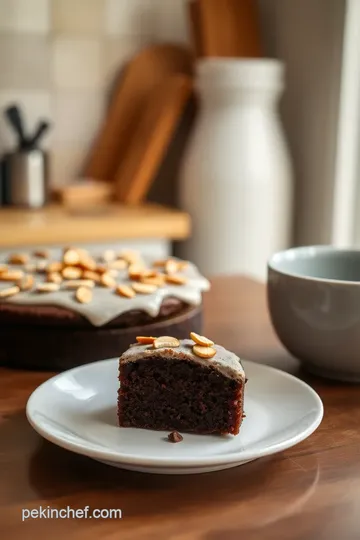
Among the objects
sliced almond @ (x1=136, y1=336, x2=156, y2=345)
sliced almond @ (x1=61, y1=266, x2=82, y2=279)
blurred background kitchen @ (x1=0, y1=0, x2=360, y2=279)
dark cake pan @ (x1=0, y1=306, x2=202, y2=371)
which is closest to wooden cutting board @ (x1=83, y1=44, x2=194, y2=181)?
blurred background kitchen @ (x1=0, y1=0, x2=360, y2=279)

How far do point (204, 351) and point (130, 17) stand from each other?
1.66 metres

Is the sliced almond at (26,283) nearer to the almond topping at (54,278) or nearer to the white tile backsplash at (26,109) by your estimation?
the almond topping at (54,278)

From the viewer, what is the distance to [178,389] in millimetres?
621

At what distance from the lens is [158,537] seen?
1.59 feet

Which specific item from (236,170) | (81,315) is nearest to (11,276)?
(81,315)

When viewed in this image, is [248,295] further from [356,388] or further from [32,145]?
[32,145]

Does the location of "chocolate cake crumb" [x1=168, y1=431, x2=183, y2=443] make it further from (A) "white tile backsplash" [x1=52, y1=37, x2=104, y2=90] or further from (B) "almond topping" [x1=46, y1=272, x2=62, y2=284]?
(A) "white tile backsplash" [x1=52, y1=37, x2=104, y2=90]

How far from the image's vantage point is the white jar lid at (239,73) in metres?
1.81

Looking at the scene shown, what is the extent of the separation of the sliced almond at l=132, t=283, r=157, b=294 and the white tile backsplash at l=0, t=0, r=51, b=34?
1.39 metres

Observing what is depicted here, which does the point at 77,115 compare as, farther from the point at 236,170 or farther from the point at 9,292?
the point at 9,292

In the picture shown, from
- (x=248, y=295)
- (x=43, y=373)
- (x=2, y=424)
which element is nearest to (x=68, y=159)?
(x=248, y=295)

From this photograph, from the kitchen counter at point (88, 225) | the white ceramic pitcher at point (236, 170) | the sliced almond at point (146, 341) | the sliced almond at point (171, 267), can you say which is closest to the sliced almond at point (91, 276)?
the sliced almond at point (171, 267)

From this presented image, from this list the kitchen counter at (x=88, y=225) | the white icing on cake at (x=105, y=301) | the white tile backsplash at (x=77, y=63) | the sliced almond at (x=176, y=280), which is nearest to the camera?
the white icing on cake at (x=105, y=301)

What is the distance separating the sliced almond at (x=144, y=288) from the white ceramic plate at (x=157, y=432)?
0.12 metres
